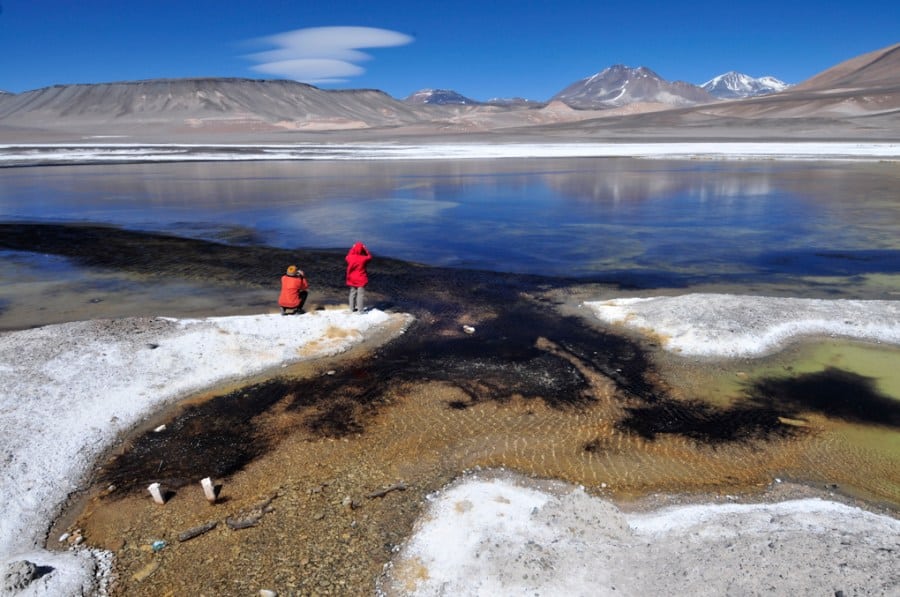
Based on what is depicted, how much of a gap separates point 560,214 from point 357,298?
13.2 meters

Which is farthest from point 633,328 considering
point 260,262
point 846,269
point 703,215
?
point 703,215

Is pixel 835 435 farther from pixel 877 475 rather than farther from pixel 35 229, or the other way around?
pixel 35 229

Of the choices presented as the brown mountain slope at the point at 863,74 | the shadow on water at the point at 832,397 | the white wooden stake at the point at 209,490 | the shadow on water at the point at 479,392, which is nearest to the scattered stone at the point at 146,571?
the white wooden stake at the point at 209,490

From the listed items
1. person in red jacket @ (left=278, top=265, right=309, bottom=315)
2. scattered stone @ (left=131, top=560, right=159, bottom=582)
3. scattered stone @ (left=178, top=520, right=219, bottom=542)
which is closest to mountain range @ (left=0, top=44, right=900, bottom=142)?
person in red jacket @ (left=278, top=265, right=309, bottom=315)

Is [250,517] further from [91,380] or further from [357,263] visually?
[357,263]

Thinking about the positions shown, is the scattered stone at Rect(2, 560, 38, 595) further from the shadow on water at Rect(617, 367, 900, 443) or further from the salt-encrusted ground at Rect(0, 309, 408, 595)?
the shadow on water at Rect(617, 367, 900, 443)

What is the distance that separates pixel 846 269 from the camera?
44.4 ft

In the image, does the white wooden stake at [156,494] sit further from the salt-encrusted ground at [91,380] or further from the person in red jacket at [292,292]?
the person in red jacket at [292,292]

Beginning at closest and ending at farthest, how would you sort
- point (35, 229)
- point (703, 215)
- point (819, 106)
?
point (35, 229) → point (703, 215) → point (819, 106)

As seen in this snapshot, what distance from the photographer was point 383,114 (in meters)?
166

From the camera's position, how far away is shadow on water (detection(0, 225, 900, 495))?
Result: 6531 millimetres

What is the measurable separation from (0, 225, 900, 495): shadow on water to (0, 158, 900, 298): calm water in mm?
3611

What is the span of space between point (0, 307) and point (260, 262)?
521 centimetres

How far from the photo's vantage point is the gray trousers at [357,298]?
33.7 ft
